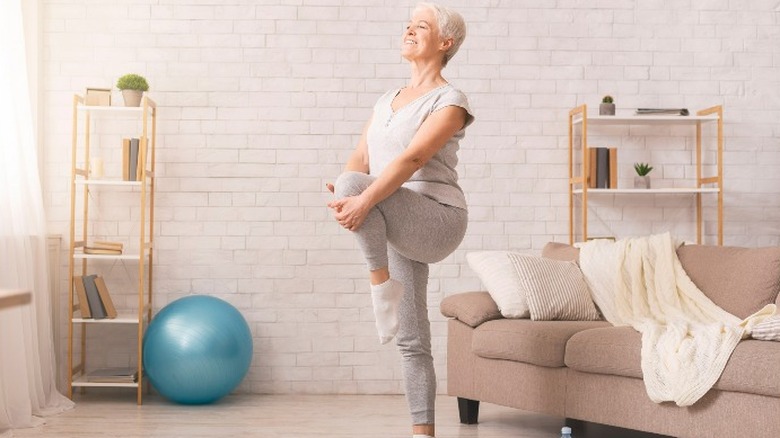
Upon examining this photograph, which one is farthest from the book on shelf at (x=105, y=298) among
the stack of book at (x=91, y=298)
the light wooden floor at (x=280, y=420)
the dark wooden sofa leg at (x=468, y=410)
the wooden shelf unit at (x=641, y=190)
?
the wooden shelf unit at (x=641, y=190)

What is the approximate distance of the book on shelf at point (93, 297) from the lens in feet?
16.3

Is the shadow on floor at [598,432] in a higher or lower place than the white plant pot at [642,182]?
lower

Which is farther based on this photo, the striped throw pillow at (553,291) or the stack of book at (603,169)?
the stack of book at (603,169)

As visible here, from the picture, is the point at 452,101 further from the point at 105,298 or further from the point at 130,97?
the point at 105,298

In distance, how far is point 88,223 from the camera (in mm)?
5309

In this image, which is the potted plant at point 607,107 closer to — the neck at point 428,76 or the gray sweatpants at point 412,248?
the neck at point 428,76

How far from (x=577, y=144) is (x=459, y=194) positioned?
8.21ft

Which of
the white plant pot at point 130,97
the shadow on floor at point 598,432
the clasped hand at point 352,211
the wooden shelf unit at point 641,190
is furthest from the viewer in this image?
the wooden shelf unit at point 641,190

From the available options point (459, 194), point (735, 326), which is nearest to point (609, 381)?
point (735, 326)

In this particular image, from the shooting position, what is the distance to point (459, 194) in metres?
3.10

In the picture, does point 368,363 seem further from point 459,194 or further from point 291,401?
point 459,194

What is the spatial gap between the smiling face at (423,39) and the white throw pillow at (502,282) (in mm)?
1409

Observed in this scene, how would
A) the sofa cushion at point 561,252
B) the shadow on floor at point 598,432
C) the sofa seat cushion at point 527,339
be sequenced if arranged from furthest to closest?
1. the sofa cushion at point 561,252
2. the shadow on floor at point 598,432
3. the sofa seat cushion at point 527,339

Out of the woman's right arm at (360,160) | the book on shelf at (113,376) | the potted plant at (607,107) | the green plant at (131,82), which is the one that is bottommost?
the book on shelf at (113,376)
